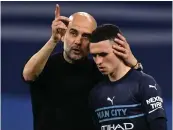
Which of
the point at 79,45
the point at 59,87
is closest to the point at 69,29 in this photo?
the point at 79,45

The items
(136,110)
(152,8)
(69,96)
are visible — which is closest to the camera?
(136,110)

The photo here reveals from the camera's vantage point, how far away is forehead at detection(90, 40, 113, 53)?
1.21 metres

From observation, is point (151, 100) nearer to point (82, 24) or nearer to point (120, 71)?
point (120, 71)

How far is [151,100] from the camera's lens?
1.14 m

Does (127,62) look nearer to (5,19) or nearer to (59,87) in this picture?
(59,87)

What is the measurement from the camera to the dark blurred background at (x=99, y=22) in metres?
2.19

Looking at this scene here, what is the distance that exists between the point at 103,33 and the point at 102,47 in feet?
0.15

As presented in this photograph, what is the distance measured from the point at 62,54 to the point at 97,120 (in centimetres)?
24

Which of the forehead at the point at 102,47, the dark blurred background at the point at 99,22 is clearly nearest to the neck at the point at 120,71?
the forehead at the point at 102,47

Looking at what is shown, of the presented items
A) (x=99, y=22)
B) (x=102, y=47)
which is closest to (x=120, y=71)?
(x=102, y=47)

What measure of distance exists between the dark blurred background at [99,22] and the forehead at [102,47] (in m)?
0.96

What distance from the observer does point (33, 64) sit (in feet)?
4.07

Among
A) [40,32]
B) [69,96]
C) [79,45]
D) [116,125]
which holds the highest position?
[40,32]

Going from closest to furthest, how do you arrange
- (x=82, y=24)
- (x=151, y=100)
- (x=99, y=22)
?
(x=151, y=100), (x=82, y=24), (x=99, y=22)
